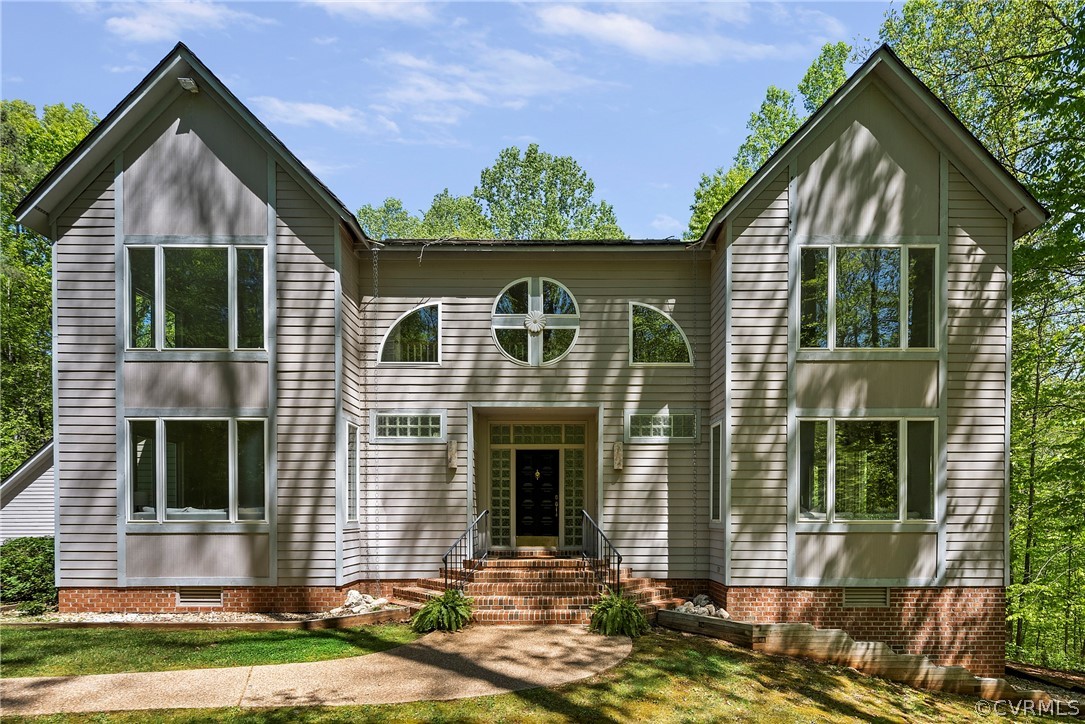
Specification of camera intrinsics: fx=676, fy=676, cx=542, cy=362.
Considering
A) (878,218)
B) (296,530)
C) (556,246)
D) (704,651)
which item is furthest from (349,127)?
(704,651)

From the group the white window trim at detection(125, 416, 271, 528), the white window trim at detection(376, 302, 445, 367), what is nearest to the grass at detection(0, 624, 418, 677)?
the white window trim at detection(125, 416, 271, 528)

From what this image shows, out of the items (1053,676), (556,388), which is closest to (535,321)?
(556,388)

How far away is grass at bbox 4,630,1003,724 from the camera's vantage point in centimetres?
659

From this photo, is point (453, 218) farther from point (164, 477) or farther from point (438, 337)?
point (164, 477)

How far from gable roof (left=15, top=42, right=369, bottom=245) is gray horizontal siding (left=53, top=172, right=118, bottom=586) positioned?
262 mm

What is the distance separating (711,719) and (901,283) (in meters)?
7.36

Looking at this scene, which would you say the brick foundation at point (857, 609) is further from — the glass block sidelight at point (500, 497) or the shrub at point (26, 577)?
the glass block sidelight at point (500, 497)

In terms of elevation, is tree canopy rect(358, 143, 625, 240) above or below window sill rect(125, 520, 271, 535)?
above

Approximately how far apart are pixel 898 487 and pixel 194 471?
1100cm

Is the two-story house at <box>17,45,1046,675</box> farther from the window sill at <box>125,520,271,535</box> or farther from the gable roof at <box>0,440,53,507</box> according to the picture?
the gable roof at <box>0,440,53,507</box>

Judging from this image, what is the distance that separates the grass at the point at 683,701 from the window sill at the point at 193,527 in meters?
4.20

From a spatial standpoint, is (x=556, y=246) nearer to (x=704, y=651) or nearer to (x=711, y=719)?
(x=704, y=651)

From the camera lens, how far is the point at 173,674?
7.66 m

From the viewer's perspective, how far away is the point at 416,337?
12.2 m
